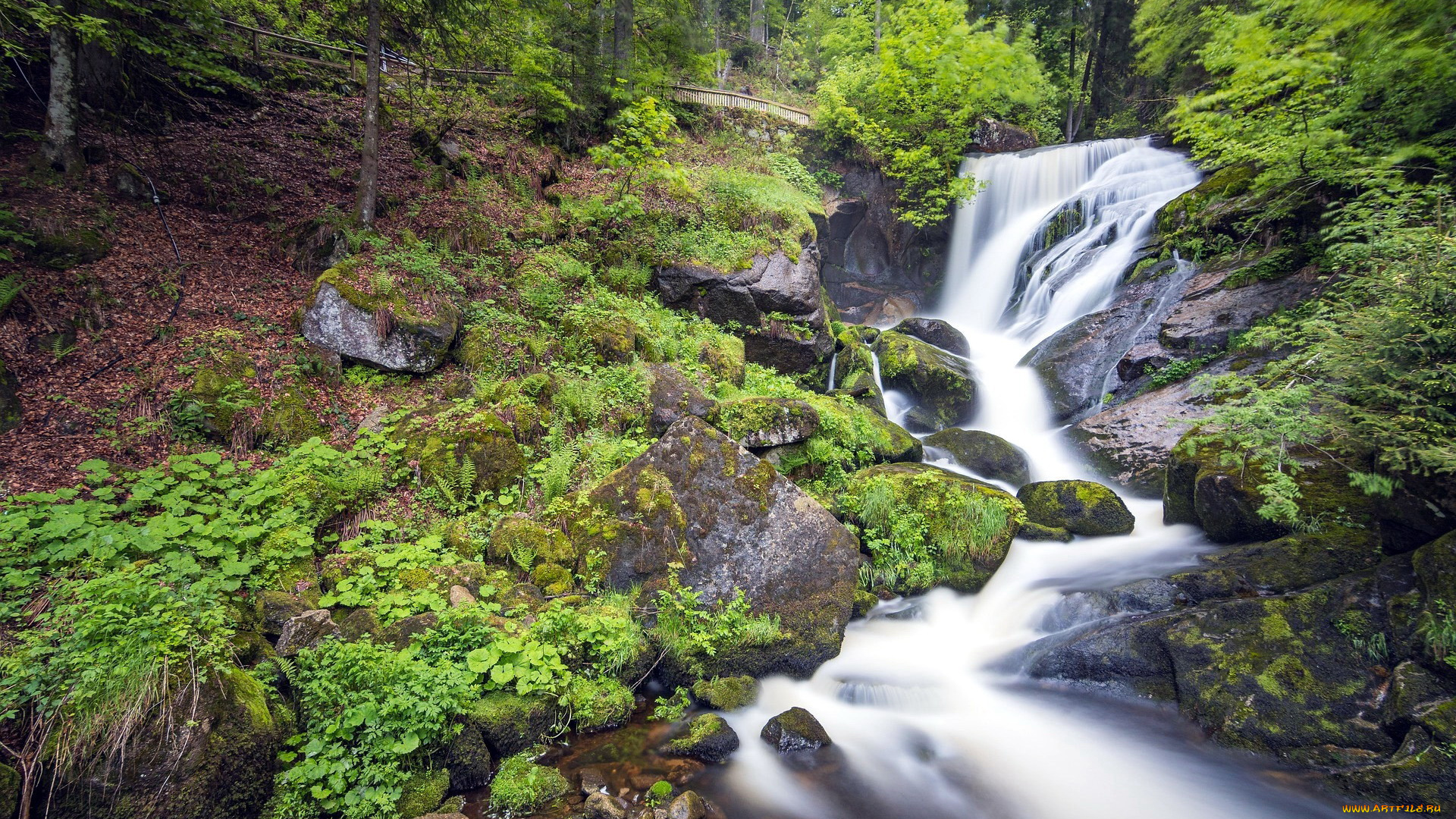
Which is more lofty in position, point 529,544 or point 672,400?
point 672,400

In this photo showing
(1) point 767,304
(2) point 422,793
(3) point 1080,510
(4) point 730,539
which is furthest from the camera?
(1) point 767,304

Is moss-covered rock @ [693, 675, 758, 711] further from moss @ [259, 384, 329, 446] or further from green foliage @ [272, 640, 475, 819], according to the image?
moss @ [259, 384, 329, 446]

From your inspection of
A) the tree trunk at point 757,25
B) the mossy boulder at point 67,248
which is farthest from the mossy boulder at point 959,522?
the tree trunk at point 757,25

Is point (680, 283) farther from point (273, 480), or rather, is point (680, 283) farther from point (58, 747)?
point (58, 747)

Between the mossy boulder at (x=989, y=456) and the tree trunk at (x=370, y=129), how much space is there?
32.8 ft

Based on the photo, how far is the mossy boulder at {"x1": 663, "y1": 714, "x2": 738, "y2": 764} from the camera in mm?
4758

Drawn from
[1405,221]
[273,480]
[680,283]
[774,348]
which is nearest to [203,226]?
[273,480]

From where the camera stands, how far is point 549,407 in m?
7.45

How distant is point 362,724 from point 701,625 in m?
2.84

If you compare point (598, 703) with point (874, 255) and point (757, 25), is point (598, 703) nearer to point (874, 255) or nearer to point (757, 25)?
point (874, 255)

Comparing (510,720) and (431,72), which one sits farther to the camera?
(431,72)

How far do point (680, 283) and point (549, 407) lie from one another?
4.59 meters

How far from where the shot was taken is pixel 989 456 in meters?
9.64

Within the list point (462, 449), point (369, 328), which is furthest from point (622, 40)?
point (462, 449)
